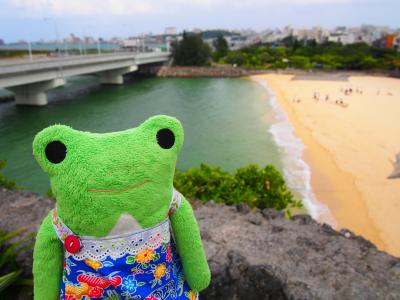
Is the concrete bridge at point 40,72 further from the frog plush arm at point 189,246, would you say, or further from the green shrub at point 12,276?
the frog plush arm at point 189,246

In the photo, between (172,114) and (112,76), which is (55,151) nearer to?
(172,114)

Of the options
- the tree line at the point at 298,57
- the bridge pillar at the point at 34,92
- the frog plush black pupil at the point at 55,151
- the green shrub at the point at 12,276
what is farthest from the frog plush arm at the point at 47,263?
the tree line at the point at 298,57

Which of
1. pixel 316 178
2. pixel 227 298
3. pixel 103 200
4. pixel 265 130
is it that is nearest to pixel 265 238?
pixel 227 298

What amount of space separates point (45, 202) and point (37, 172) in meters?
7.92

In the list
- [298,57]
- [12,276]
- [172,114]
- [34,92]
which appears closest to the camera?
[12,276]

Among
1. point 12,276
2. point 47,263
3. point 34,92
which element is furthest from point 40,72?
point 47,263

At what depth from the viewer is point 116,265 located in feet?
6.22

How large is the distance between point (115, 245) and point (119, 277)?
20 cm

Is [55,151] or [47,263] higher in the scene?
[55,151]

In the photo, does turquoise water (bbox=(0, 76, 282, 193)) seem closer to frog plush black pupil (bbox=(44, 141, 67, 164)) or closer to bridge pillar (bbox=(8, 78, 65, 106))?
bridge pillar (bbox=(8, 78, 65, 106))

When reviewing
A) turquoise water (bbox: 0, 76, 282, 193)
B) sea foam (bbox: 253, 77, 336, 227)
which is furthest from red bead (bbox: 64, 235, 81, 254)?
turquoise water (bbox: 0, 76, 282, 193)

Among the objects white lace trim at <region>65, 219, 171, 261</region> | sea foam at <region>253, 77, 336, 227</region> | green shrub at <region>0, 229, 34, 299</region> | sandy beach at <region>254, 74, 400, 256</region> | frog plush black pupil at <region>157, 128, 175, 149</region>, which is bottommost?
sea foam at <region>253, 77, 336, 227</region>

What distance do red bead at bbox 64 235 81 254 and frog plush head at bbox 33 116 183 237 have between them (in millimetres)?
42

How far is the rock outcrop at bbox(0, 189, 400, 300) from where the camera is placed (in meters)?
3.22
